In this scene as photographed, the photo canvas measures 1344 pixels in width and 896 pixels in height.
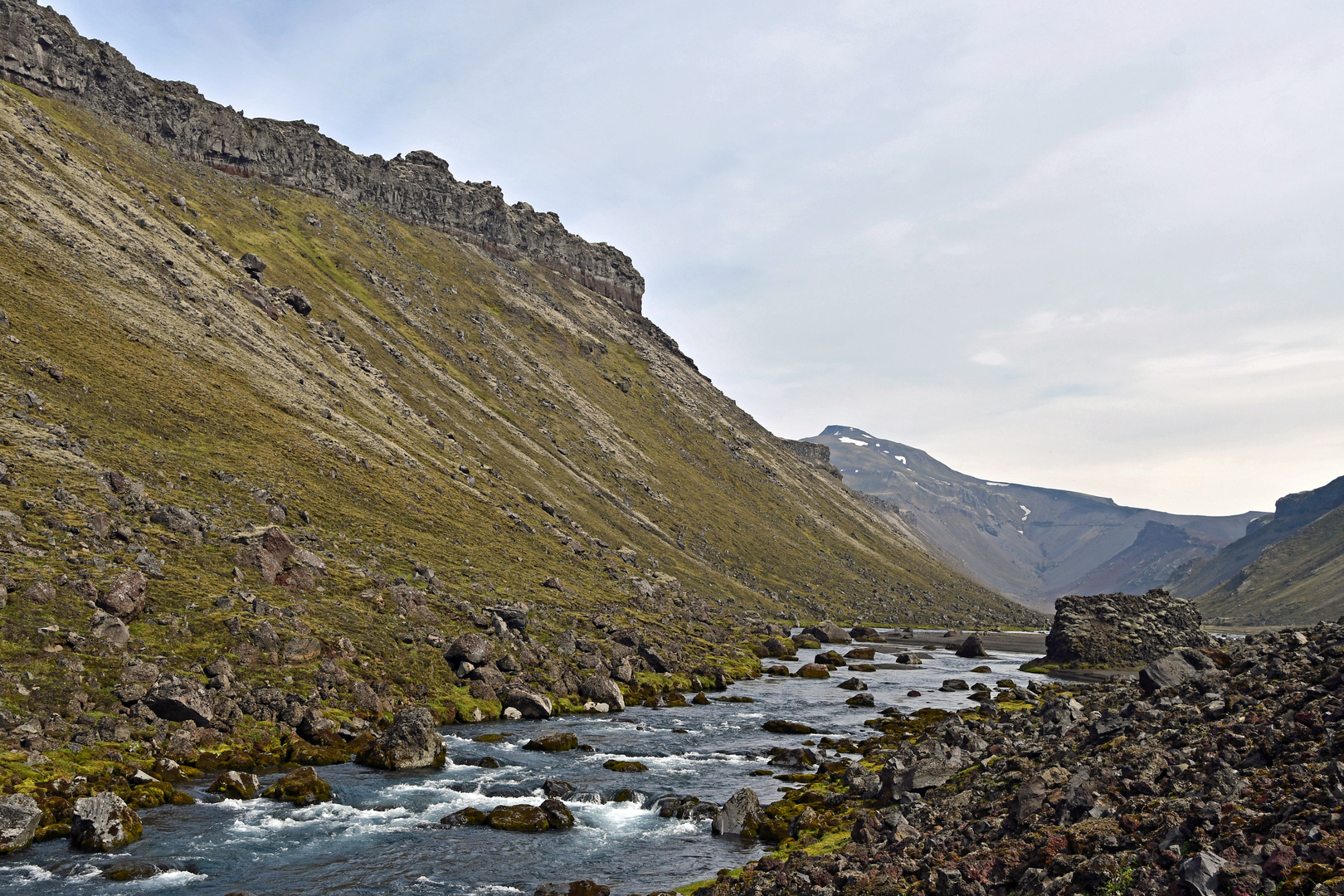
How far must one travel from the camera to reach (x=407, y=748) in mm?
44188

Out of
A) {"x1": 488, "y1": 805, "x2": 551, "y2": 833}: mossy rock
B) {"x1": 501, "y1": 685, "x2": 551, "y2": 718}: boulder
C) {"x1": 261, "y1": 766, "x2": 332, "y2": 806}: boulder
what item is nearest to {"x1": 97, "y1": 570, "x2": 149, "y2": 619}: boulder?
{"x1": 261, "y1": 766, "x2": 332, "y2": 806}: boulder

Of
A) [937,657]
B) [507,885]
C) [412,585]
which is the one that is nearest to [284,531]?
[412,585]

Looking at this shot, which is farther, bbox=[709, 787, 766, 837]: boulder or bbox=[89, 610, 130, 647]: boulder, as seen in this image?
bbox=[89, 610, 130, 647]: boulder

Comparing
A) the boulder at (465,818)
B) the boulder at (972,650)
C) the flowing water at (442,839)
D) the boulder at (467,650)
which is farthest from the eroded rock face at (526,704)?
the boulder at (972,650)

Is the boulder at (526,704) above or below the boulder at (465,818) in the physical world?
above

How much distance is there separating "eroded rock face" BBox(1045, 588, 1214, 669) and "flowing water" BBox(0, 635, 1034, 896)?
84852 millimetres

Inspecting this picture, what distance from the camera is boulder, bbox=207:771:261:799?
36.9 metres

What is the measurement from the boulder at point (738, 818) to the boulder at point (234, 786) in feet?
77.5

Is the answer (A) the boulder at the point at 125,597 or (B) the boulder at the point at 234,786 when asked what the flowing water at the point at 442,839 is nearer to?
(B) the boulder at the point at 234,786

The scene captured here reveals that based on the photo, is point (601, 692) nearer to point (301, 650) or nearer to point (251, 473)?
point (301, 650)

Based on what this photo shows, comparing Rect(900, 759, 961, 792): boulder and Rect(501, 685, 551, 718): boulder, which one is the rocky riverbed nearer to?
Rect(900, 759, 961, 792): boulder

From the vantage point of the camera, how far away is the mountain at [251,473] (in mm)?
52312

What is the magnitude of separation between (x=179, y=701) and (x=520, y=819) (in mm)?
21926

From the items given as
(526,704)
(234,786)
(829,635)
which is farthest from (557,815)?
(829,635)
